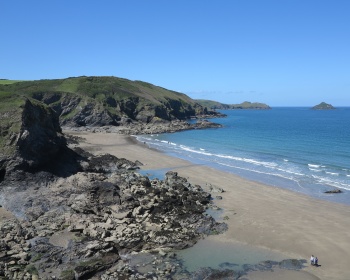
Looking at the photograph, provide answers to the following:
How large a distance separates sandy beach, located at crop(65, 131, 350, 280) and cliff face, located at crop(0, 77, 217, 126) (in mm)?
74338

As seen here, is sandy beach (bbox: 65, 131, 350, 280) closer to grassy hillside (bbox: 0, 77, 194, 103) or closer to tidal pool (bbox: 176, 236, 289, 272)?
tidal pool (bbox: 176, 236, 289, 272)

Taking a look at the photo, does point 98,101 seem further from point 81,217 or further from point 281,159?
point 81,217

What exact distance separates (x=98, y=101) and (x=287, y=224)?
102m

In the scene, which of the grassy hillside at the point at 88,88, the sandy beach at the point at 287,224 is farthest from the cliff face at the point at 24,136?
the grassy hillside at the point at 88,88

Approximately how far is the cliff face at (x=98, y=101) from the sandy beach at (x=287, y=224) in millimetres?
74338

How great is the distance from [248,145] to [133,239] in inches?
2265

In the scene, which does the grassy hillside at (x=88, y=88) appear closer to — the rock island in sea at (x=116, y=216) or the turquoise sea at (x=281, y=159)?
the turquoise sea at (x=281, y=159)

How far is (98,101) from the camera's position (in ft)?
399

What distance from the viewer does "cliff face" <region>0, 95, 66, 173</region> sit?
1373 inches

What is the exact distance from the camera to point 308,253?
23484 mm

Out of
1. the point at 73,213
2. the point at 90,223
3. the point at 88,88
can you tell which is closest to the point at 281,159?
the point at 73,213

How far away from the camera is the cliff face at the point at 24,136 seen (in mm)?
34875

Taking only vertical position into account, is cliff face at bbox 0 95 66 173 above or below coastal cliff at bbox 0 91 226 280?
above

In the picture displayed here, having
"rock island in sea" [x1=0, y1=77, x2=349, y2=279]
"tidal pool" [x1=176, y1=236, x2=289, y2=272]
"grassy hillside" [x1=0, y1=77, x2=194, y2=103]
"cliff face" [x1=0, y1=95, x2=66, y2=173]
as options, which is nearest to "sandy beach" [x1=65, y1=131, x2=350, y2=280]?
"rock island in sea" [x1=0, y1=77, x2=349, y2=279]
